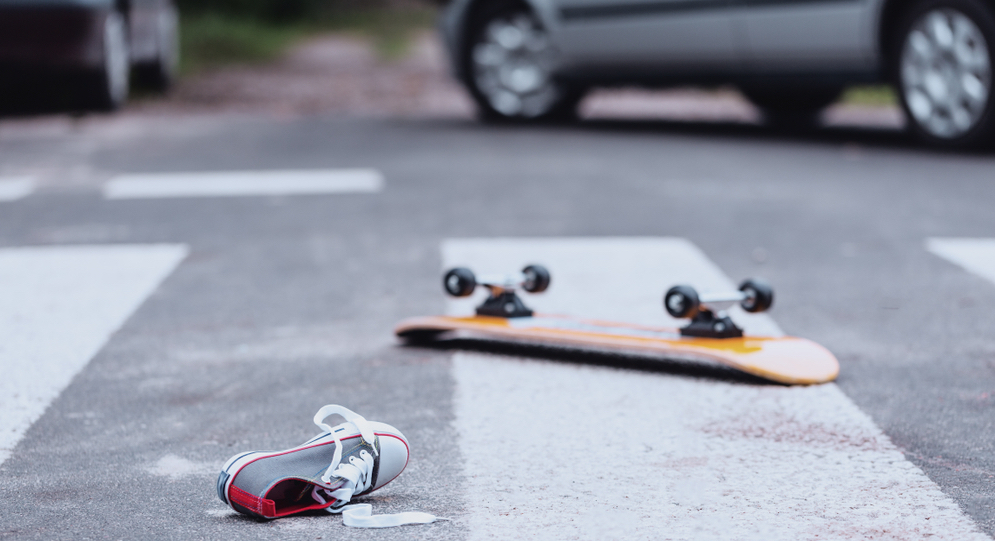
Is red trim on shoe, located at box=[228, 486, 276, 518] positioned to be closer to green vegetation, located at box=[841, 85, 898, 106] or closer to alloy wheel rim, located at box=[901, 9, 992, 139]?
alloy wheel rim, located at box=[901, 9, 992, 139]

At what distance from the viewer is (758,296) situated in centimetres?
323

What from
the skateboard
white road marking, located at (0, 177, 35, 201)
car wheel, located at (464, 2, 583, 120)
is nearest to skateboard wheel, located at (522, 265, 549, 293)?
the skateboard

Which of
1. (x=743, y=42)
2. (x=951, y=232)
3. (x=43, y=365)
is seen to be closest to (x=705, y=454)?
(x=43, y=365)

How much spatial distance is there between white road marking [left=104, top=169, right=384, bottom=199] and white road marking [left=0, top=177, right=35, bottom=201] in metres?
0.40

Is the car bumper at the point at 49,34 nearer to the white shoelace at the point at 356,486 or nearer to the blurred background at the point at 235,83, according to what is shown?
the blurred background at the point at 235,83

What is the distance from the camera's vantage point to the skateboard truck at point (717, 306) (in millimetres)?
3154

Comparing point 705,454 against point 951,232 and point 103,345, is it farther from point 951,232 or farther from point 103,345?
point 951,232

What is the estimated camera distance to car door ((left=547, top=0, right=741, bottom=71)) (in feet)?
26.5

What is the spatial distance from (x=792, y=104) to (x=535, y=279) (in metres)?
6.63

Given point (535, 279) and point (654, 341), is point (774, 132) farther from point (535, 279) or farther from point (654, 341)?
point (654, 341)

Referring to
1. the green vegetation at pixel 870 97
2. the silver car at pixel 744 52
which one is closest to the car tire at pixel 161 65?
the silver car at pixel 744 52

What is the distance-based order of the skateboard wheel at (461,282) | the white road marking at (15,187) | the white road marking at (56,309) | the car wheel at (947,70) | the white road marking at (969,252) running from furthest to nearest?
the car wheel at (947,70) < the white road marking at (15,187) < the white road marking at (969,252) < the skateboard wheel at (461,282) < the white road marking at (56,309)

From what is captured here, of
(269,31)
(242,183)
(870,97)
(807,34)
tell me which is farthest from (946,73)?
(269,31)

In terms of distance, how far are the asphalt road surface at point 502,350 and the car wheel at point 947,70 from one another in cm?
25
